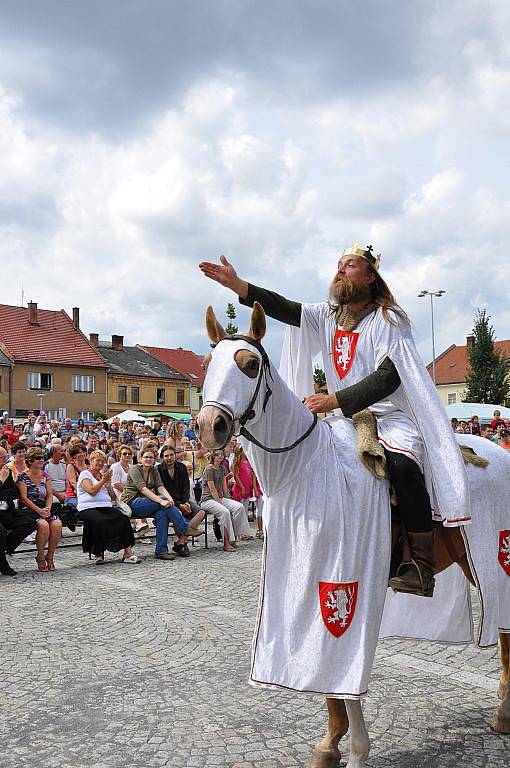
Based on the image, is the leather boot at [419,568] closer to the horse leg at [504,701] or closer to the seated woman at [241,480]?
the horse leg at [504,701]

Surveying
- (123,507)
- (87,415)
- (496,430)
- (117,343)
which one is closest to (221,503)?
(123,507)

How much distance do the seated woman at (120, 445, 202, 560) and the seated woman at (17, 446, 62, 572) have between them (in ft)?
4.28

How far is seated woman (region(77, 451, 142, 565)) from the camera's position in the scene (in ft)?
34.5

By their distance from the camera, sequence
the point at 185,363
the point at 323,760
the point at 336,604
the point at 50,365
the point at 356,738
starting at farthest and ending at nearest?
the point at 185,363, the point at 50,365, the point at 323,760, the point at 356,738, the point at 336,604

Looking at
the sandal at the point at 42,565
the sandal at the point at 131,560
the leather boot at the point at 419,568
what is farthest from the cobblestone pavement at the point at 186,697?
the sandal at the point at 131,560

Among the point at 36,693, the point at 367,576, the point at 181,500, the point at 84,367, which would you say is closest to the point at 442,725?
the point at 367,576

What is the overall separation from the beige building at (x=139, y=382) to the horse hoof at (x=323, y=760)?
5392 centimetres

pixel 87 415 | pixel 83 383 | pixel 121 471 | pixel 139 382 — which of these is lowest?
pixel 121 471

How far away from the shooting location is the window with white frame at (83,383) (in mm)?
53906

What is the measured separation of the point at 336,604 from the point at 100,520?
25.3 feet

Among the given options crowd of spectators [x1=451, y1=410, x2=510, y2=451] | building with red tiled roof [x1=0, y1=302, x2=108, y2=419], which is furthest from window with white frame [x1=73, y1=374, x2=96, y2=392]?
crowd of spectators [x1=451, y1=410, x2=510, y2=451]

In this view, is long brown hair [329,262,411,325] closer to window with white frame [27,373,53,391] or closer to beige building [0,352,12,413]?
beige building [0,352,12,413]

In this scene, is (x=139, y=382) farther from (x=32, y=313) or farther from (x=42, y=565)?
(x=42, y=565)

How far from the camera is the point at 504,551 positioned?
14.1 ft
